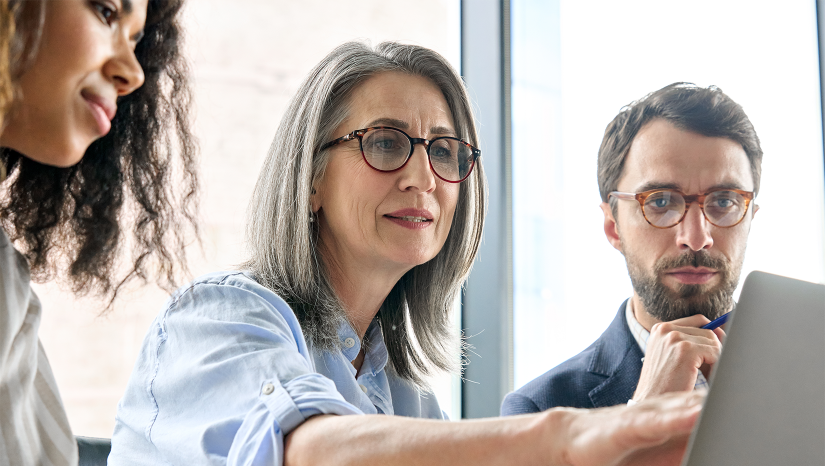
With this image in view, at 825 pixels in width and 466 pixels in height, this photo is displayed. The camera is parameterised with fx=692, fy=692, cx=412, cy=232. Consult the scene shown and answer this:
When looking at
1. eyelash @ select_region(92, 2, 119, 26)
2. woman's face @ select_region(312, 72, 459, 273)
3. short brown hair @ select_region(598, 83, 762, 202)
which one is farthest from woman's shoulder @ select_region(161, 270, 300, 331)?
short brown hair @ select_region(598, 83, 762, 202)

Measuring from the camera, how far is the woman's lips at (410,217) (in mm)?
1462

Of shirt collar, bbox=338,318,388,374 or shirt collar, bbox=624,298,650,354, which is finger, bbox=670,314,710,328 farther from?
shirt collar, bbox=338,318,388,374

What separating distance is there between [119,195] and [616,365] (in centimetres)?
122

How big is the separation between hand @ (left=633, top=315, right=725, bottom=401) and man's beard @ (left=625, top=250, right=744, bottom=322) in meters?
0.18

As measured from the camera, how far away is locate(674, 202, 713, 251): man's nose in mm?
1663

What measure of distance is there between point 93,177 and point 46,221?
8 centimetres

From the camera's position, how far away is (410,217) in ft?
4.83

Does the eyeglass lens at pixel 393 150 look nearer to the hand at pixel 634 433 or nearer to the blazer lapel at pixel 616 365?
the blazer lapel at pixel 616 365

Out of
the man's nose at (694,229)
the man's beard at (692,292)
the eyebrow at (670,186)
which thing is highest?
the eyebrow at (670,186)

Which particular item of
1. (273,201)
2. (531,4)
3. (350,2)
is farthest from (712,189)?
(350,2)

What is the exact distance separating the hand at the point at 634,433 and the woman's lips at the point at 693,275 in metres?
1.22

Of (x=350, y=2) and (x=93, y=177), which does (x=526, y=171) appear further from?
(x=93, y=177)

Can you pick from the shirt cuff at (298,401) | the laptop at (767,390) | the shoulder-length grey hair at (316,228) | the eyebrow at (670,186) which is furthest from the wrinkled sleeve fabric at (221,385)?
the eyebrow at (670,186)

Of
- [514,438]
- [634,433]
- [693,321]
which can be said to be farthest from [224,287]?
[693,321]
